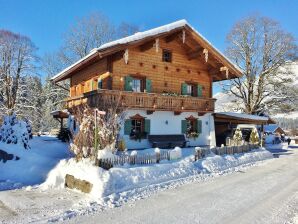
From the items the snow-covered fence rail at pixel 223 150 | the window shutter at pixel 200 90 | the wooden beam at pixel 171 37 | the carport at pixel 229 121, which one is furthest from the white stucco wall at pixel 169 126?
the wooden beam at pixel 171 37

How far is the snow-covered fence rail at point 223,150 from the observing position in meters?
15.5

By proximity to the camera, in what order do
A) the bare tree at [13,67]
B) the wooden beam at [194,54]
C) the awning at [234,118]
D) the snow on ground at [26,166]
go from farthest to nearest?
the bare tree at [13,67] → the awning at [234,118] → the wooden beam at [194,54] → the snow on ground at [26,166]

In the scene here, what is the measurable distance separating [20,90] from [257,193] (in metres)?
26.6

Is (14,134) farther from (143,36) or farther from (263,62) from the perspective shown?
(263,62)

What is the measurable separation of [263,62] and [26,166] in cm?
2451

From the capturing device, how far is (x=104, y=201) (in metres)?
9.27

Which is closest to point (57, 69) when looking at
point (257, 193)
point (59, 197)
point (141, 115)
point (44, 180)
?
point (141, 115)

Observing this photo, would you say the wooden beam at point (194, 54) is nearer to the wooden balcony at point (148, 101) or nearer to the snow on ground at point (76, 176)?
the wooden balcony at point (148, 101)

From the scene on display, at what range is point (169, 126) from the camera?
66.3 feet

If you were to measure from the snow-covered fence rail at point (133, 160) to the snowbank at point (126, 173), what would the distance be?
364mm

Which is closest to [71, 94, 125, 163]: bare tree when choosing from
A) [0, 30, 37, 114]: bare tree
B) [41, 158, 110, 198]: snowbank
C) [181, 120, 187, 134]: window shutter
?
[41, 158, 110, 198]: snowbank

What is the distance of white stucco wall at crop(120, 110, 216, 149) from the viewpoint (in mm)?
18494

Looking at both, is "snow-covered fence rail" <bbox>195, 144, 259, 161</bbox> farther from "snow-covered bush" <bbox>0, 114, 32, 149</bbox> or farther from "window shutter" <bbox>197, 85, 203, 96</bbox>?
"snow-covered bush" <bbox>0, 114, 32, 149</bbox>

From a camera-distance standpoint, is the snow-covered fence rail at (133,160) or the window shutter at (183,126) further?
the window shutter at (183,126)
